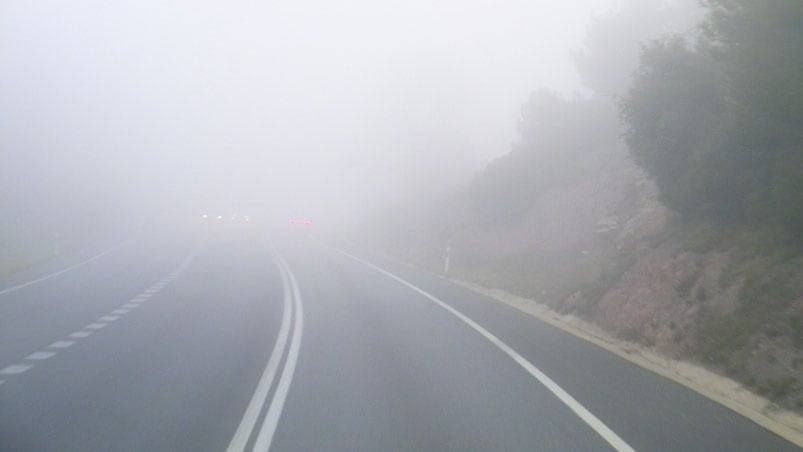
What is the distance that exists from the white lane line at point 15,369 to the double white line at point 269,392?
3.23m

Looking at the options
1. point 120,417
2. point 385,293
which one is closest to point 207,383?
point 120,417

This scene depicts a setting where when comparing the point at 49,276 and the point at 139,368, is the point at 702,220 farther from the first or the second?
the point at 49,276

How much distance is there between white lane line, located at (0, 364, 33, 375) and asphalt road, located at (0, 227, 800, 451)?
8 centimetres

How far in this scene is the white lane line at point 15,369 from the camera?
408 inches

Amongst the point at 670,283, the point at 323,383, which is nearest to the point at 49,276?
the point at 323,383

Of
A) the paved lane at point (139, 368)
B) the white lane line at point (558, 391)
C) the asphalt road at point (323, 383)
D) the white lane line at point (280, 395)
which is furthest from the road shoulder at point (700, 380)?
the paved lane at point (139, 368)

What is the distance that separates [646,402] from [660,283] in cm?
636

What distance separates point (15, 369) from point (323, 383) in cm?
428

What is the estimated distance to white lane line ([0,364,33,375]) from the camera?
10374 mm

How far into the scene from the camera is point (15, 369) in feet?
34.8

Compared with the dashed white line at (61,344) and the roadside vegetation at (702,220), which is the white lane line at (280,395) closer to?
the dashed white line at (61,344)

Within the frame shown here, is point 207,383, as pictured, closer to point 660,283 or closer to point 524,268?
point 660,283

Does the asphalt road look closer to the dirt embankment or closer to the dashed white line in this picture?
the dashed white line

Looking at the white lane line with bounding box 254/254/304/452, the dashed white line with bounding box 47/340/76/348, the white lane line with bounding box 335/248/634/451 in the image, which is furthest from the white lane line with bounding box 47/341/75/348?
the white lane line with bounding box 335/248/634/451
